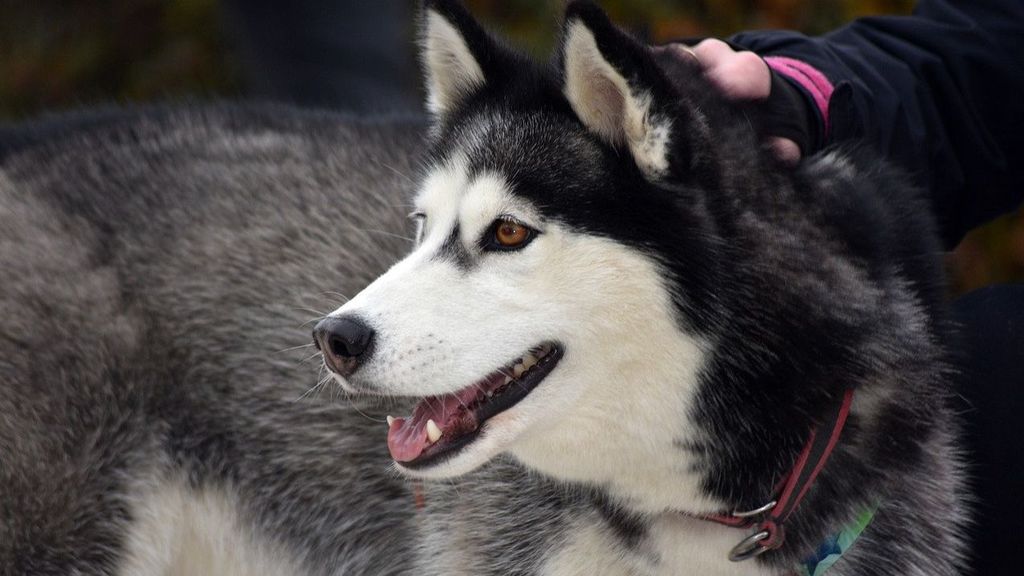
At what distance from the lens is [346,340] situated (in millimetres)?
2131

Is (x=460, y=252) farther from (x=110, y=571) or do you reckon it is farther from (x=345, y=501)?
(x=110, y=571)

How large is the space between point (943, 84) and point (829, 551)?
3.99 ft

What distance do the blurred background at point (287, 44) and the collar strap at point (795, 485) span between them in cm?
81

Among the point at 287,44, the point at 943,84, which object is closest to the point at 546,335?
the point at 943,84

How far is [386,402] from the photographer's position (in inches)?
114

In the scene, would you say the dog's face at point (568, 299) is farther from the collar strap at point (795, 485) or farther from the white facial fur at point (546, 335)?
the collar strap at point (795, 485)

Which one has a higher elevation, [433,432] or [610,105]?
[610,105]

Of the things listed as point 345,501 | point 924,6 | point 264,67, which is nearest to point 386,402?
point 345,501

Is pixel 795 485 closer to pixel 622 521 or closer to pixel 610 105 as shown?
pixel 622 521

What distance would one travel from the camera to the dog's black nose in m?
2.13

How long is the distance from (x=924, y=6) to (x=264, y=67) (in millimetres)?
2149

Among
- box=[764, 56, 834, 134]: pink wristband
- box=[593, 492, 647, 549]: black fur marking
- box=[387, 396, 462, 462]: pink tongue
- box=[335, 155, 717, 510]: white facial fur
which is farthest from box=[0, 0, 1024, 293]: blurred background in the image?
box=[593, 492, 647, 549]: black fur marking

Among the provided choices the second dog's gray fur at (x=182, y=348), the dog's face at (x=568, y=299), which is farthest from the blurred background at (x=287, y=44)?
the second dog's gray fur at (x=182, y=348)

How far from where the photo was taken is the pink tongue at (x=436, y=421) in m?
Answer: 2.25
